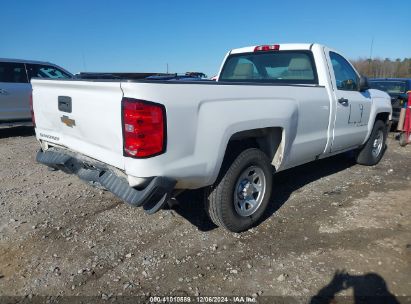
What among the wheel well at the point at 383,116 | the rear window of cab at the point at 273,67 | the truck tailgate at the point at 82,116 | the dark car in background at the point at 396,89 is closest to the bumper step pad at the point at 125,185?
the truck tailgate at the point at 82,116

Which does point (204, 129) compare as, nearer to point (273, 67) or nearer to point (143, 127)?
point (143, 127)

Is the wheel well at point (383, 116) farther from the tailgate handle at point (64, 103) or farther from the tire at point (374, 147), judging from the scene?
the tailgate handle at point (64, 103)

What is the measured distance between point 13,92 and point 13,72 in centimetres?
52

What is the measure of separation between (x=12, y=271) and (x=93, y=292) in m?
0.81

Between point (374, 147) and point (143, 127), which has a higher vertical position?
point (143, 127)

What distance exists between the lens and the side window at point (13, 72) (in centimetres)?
850

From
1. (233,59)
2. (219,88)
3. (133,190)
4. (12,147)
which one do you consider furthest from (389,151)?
(12,147)

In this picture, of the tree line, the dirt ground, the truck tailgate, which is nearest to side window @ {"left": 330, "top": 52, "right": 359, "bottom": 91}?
the dirt ground

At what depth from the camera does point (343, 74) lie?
5.06 meters

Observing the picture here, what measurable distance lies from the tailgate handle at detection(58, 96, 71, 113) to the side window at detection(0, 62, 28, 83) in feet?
21.0

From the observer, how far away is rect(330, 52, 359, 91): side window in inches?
191

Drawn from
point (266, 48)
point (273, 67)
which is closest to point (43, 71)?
point (266, 48)

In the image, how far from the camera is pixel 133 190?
280 centimetres

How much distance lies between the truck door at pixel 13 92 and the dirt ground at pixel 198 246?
4.21m
